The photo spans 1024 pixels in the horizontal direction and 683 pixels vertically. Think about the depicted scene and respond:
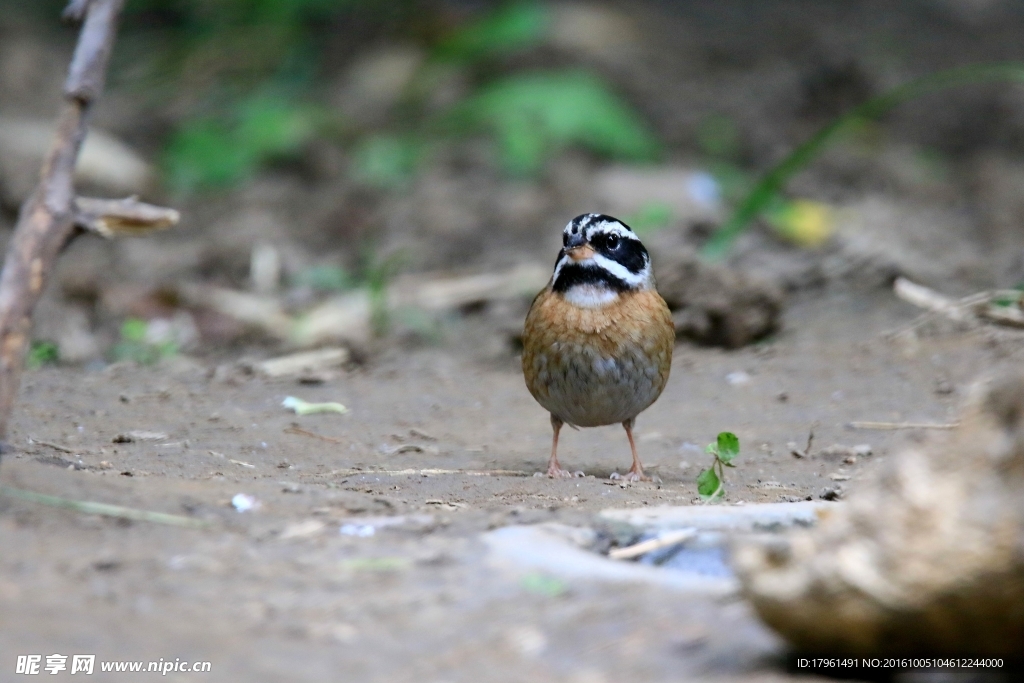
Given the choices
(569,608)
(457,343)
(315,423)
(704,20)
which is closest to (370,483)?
(315,423)

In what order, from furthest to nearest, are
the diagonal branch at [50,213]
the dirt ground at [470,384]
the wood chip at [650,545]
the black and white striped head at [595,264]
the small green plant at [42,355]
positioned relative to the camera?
1. the small green plant at [42,355]
2. the black and white striped head at [595,264]
3. the diagonal branch at [50,213]
4. the wood chip at [650,545]
5. the dirt ground at [470,384]

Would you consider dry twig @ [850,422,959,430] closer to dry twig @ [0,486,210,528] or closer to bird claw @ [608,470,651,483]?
bird claw @ [608,470,651,483]

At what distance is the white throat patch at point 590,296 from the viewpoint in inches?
238

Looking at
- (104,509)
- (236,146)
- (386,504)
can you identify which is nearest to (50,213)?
(104,509)

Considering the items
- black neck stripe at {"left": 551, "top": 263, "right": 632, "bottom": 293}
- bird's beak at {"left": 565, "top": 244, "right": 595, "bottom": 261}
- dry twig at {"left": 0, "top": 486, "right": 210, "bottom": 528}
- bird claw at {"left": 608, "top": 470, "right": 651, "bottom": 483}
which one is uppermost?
bird's beak at {"left": 565, "top": 244, "right": 595, "bottom": 261}

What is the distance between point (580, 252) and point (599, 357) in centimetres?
51

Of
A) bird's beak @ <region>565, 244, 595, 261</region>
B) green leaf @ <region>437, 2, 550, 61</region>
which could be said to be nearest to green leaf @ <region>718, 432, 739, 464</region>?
bird's beak @ <region>565, 244, 595, 261</region>

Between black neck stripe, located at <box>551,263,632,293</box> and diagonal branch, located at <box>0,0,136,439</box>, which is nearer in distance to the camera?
diagonal branch, located at <box>0,0,136,439</box>

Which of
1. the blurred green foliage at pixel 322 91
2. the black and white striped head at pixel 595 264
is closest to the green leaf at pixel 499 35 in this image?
the blurred green foliage at pixel 322 91

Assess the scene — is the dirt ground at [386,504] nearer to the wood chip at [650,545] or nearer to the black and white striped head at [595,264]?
the wood chip at [650,545]

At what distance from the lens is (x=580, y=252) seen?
20.0ft

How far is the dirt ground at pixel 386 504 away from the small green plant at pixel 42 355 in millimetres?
456

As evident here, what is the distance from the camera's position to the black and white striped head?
19.9ft

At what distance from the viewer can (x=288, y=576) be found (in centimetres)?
341
